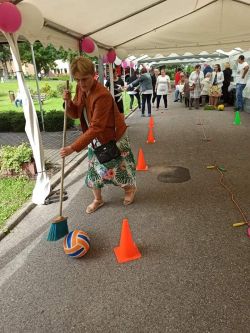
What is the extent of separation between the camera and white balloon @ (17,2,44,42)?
3438 millimetres

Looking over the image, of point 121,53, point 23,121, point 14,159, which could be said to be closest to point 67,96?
point 14,159

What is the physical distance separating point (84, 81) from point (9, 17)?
48.9 inches

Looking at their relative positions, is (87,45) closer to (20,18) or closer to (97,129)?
(20,18)

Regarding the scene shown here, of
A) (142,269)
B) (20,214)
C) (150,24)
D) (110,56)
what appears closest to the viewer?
(142,269)

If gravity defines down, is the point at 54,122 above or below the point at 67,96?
below

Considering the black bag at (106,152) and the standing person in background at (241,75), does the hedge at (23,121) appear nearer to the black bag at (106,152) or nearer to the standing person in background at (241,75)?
the standing person in background at (241,75)

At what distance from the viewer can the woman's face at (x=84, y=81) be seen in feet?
9.51

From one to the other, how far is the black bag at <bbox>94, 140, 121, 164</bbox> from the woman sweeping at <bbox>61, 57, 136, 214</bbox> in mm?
22

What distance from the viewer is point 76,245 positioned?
9.50 feet

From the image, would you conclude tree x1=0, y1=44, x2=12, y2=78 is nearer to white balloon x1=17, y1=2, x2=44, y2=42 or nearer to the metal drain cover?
white balloon x1=17, y1=2, x2=44, y2=42

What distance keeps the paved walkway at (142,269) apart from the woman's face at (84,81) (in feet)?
5.53

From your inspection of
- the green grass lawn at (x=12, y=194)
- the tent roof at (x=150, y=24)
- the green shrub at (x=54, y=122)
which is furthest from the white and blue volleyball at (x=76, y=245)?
the green shrub at (x=54, y=122)

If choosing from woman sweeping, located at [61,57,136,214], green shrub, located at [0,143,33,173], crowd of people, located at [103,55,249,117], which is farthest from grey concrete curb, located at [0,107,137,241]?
crowd of people, located at [103,55,249,117]

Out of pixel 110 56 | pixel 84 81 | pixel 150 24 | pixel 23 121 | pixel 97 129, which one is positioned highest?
pixel 150 24
